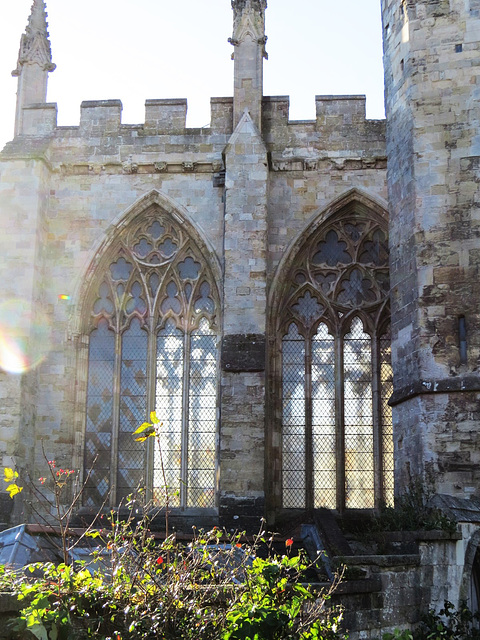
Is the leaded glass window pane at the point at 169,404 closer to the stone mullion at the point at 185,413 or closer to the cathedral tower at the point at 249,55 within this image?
the stone mullion at the point at 185,413

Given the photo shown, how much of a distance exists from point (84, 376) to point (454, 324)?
6.19 metres

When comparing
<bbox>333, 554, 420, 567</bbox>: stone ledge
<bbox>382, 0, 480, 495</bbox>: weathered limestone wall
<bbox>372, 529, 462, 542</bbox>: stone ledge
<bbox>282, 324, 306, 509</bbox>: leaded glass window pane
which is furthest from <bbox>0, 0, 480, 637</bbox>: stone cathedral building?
<bbox>333, 554, 420, 567</bbox>: stone ledge

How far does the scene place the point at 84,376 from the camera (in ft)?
46.7

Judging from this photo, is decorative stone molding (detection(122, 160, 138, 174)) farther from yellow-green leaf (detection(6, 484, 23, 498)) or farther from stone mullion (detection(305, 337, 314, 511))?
yellow-green leaf (detection(6, 484, 23, 498))

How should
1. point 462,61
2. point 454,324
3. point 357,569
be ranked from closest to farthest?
point 357,569 < point 454,324 < point 462,61

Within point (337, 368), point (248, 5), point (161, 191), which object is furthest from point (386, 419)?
point (248, 5)

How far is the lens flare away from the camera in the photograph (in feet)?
44.4

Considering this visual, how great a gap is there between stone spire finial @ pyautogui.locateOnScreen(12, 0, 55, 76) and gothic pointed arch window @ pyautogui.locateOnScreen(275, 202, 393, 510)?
536 centimetres

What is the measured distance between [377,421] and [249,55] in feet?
19.8

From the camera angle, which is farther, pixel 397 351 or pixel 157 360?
pixel 157 360

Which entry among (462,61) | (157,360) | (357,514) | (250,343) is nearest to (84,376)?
(157,360)

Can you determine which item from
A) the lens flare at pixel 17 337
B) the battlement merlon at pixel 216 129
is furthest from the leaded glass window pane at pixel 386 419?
the lens flare at pixel 17 337

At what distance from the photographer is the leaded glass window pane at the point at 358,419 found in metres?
13.7

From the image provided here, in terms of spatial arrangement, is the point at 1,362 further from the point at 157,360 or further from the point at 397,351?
the point at 397,351
